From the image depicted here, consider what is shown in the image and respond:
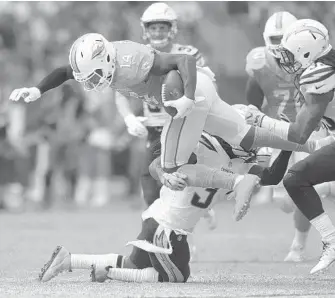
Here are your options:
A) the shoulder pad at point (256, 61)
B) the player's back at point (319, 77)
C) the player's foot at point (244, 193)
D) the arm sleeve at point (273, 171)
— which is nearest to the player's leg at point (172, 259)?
the player's foot at point (244, 193)

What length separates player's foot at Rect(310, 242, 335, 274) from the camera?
603cm

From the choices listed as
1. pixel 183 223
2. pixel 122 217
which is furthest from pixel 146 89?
pixel 122 217

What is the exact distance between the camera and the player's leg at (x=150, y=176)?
8.05 metres

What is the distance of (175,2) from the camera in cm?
1427

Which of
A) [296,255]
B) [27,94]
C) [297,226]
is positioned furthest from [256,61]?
[27,94]

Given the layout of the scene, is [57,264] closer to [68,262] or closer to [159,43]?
[68,262]

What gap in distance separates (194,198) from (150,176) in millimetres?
1839

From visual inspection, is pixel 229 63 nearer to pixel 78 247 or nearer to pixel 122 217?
pixel 122 217

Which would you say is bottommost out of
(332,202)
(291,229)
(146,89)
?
(291,229)

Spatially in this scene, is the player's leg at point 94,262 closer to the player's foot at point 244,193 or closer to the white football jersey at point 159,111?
the player's foot at point 244,193

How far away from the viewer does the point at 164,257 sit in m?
6.18

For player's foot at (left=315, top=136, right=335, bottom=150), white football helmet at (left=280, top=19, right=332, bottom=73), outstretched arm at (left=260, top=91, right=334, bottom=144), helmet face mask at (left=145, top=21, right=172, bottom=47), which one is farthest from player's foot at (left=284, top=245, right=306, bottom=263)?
white football helmet at (left=280, top=19, right=332, bottom=73)

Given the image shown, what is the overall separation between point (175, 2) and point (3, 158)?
3243 millimetres

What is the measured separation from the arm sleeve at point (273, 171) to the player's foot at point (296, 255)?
1.61 m
